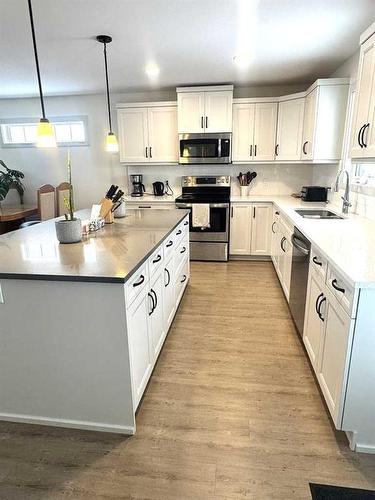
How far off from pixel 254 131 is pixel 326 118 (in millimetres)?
1058

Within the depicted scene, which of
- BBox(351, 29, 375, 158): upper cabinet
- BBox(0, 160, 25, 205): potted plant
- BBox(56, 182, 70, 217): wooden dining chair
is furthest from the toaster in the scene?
BBox(0, 160, 25, 205): potted plant

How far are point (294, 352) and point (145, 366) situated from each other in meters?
1.19

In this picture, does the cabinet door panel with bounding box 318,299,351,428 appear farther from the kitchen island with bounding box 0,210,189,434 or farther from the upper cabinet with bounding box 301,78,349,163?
the upper cabinet with bounding box 301,78,349,163

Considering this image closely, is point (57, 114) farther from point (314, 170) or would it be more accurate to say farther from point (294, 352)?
point (294, 352)

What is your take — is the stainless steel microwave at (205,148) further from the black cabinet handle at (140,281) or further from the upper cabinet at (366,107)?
Result: the black cabinet handle at (140,281)

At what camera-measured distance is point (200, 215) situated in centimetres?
441

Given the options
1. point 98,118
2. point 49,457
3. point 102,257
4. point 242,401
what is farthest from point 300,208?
point 98,118

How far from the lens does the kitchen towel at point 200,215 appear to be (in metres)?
4.38

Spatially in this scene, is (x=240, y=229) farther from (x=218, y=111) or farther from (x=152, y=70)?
(x=152, y=70)

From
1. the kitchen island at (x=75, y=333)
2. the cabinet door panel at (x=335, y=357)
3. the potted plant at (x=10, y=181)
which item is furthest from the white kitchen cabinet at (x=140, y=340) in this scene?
the potted plant at (x=10, y=181)

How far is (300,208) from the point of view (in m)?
3.36

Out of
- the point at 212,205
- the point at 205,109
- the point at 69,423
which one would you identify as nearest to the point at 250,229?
the point at 212,205

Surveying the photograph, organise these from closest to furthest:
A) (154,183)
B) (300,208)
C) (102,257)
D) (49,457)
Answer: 1. (49,457)
2. (102,257)
3. (300,208)
4. (154,183)

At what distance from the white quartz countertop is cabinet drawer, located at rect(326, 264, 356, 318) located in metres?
0.05
